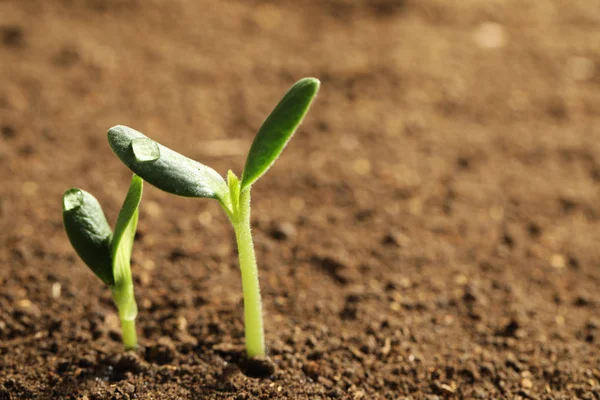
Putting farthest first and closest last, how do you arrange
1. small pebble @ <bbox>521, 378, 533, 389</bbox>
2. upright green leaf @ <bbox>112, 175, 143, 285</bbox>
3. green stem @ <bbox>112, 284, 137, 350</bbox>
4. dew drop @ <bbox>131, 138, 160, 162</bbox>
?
small pebble @ <bbox>521, 378, 533, 389</bbox> < green stem @ <bbox>112, 284, 137, 350</bbox> < upright green leaf @ <bbox>112, 175, 143, 285</bbox> < dew drop @ <bbox>131, 138, 160, 162</bbox>

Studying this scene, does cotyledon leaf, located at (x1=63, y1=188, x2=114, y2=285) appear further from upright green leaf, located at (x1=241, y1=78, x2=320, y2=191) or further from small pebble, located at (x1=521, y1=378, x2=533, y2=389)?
small pebble, located at (x1=521, y1=378, x2=533, y2=389)

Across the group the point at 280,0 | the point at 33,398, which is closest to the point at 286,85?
the point at 280,0

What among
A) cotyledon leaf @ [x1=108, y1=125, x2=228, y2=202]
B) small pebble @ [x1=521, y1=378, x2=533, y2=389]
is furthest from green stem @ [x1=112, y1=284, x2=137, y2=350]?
small pebble @ [x1=521, y1=378, x2=533, y2=389]

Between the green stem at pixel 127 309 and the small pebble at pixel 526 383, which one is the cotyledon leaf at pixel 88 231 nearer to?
the green stem at pixel 127 309

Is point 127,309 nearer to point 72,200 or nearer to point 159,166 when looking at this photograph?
point 72,200

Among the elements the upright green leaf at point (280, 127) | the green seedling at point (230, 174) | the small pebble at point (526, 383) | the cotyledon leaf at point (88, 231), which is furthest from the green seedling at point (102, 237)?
the small pebble at point (526, 383)

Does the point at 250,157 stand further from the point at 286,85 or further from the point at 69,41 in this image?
the point at 69,41

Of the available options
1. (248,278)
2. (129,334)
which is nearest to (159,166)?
(248,278)
